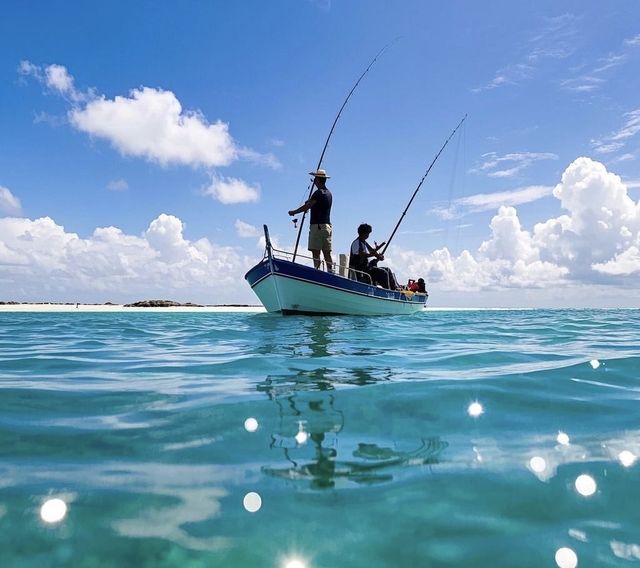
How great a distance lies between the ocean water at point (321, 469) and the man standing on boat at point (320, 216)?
1122 cm

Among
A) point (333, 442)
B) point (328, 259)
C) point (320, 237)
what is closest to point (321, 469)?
point (333, 442)

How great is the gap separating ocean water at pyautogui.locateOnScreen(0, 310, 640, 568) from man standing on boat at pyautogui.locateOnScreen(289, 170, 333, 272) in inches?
442

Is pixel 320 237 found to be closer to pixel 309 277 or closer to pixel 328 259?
pixel 328 259

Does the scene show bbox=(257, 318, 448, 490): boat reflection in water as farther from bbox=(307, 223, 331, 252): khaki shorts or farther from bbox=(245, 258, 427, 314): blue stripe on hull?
bbox=(307, 223, 331, 252): khaki shorts

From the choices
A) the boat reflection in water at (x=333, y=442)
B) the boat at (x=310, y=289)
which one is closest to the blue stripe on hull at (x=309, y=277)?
the boat at (x=310, y=289)

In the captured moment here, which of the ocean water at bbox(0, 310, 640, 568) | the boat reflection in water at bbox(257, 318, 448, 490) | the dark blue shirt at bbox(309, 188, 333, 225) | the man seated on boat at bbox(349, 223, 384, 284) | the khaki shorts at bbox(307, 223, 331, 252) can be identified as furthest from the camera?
the man seated on boat at bbox(349, 223, 384, 284)

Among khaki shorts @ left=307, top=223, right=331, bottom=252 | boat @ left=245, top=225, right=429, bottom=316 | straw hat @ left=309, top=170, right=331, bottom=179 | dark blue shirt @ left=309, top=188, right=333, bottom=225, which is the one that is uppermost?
straw hat @ left=309, top=170, right=331, bottom=179

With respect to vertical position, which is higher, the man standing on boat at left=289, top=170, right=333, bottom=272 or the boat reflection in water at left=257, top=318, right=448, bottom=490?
the man standing on boat at left=289, top=170, right=333, bottom=272

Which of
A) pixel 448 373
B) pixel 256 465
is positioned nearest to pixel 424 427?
pixel 256 465

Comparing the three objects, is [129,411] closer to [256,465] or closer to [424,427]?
[256,465]

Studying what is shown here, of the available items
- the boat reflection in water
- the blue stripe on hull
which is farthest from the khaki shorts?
the boat reflection in water

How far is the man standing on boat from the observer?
51.6 ft

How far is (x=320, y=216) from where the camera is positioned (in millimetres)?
15859

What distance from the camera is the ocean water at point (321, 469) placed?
1711mm
